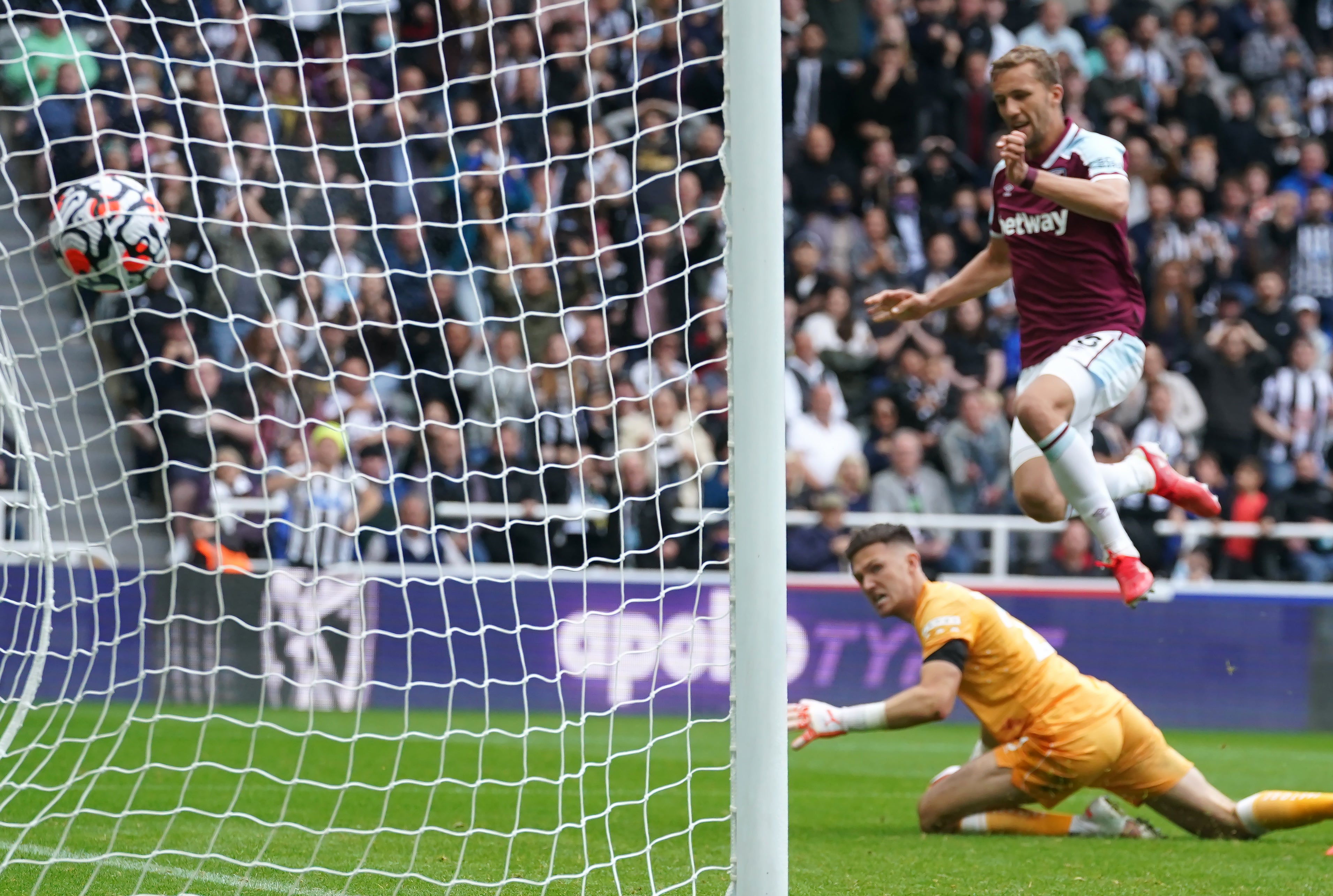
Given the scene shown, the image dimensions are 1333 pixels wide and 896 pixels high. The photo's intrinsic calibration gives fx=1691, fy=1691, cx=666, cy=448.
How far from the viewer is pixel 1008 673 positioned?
6414 mm

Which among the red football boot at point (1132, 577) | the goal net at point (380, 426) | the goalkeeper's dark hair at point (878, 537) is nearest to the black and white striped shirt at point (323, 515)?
the goal net at point (380, 426)

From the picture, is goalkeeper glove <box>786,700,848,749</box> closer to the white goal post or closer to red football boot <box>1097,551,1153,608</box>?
red football boot <box>1097,551,1153,608</box>

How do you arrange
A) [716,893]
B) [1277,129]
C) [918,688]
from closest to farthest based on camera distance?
[716,893], [918,688], [1277,129]

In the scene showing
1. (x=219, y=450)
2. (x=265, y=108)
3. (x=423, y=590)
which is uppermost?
(x=265, y=108)

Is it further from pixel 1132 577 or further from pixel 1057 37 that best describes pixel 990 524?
pixel 1132 577

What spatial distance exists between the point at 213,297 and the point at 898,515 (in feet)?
16.5

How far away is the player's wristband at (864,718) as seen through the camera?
5.91 metres

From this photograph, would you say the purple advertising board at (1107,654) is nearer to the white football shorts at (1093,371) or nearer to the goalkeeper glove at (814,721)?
the white football shorts at (1093,371)

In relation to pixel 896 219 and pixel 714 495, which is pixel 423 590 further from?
pixel 896 219

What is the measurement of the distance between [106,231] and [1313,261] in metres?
11.0

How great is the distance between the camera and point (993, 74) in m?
5.80

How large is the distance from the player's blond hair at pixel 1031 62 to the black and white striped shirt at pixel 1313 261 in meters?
9.07

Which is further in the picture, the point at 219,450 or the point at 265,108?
the point at 219,450

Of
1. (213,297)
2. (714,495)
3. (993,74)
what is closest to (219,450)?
(213,297)
